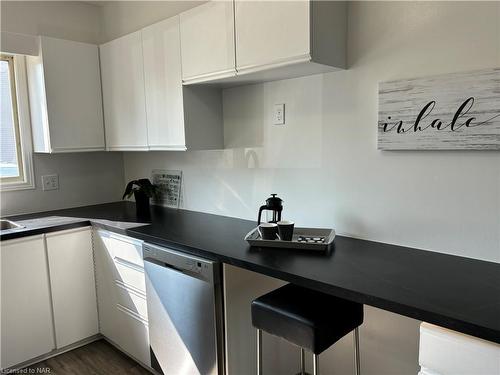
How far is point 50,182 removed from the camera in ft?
9.41

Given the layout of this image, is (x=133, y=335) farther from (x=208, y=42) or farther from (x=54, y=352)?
(x=208, y=42)

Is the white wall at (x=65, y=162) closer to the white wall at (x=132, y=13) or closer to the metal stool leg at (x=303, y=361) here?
the white wall at (x=132, y=13)

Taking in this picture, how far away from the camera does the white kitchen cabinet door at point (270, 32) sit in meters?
1.61

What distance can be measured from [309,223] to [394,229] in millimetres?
449

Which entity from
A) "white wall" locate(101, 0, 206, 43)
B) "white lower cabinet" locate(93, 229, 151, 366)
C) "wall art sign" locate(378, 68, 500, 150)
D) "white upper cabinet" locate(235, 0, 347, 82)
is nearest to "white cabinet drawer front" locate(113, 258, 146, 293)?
"white lower cabinet" locate(93, 229, 151, 366)

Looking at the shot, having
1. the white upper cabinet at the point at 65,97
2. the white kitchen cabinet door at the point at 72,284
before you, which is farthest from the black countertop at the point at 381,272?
the white upper cabinet at the point at 65,97

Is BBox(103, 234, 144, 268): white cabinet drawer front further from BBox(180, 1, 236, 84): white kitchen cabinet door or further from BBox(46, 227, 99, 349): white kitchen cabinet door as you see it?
BBox(180, 1, 236, 84): white kitchen cabinet door

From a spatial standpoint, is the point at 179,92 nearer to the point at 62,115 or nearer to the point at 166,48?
the point at 166,48

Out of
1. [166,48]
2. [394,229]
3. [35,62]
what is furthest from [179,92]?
[394,229]

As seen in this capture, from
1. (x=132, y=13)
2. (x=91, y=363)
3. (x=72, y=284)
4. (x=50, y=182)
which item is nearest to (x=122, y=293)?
(x=72, y=284)

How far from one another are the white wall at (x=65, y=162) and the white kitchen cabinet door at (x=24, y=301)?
61cm

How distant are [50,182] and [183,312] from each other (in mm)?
1651

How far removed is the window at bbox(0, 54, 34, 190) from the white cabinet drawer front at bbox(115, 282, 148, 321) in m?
1.07

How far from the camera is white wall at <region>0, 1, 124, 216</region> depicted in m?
2.66
